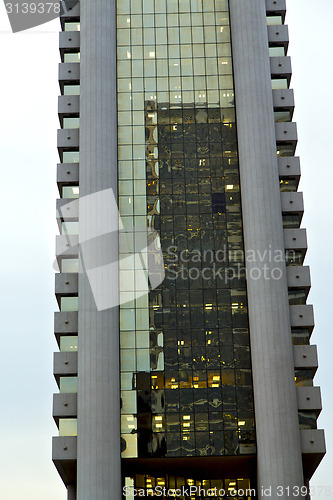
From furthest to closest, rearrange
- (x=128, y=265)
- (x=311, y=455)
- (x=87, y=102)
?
(x=87, y=102), (x=128, y=265), (x=311, y=455)

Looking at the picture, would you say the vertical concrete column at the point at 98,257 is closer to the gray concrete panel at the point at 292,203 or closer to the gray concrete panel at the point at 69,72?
the gray concrete panel at the point at 69,72

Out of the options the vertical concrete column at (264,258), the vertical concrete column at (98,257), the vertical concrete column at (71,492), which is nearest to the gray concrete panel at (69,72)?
the vertical concrete column at (98,257)

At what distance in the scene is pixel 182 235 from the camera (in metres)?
66.8

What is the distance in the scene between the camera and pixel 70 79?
241 ft

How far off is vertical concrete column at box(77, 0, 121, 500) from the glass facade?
114 cm

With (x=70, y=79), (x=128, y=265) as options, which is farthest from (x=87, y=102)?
(x=128, y=265)

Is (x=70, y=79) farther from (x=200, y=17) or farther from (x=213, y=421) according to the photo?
(x=213, y=421)

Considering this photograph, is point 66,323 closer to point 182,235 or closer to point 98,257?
point 98,257

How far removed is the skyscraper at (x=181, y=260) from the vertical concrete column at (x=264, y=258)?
0.13 m

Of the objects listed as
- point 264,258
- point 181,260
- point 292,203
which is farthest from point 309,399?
point 292,203

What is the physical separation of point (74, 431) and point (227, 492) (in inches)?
542

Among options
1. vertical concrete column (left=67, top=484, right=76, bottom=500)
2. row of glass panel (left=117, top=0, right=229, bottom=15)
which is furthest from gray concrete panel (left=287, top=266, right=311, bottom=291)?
row of glass panel (left=117, top=0, right=229, bottom=15)

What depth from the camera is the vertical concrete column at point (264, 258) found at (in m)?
59.6

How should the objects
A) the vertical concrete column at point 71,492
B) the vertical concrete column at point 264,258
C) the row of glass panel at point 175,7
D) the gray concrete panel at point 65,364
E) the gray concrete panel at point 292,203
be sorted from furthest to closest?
the row of glass panel at point 175,7 < the gray concrete panel at point 292,203 < the vertical concrete column at point 71,492 < the gray concrete panel at point 65,364 < the vertical concrete column at point 264,258
